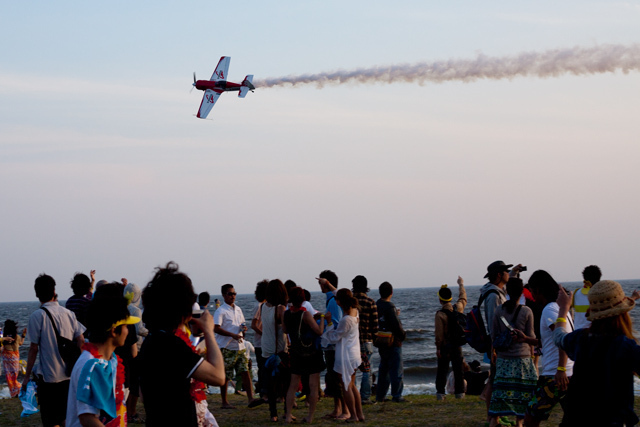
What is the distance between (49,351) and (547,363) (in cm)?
469

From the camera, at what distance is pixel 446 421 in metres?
9.12

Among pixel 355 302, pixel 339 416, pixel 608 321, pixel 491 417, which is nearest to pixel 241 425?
pixel 339 416

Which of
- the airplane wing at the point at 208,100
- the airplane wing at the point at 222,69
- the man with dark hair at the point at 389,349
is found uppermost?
the airplane wing at the point at 222,69

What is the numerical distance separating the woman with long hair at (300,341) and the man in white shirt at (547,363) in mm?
3386

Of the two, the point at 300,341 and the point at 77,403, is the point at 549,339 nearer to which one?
the point at 300,341

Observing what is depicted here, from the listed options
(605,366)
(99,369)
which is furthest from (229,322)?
(605,366)

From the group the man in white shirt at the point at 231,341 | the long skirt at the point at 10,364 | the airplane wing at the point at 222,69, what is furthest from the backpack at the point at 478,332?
the airplane wing at the point at 222,69

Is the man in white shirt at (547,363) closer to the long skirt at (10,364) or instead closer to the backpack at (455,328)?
the backpack at (455,328)

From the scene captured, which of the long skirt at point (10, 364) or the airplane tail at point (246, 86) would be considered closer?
the long skirt at point (10, 364)

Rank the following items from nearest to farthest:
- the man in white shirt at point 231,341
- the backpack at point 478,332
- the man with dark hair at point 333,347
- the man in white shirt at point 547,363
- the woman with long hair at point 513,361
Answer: the man in white shirt at point 547,363, the woman with long hair at point 513,361, the backpack at point 478,332, the man with dark hair at point 333,347, the man in white shirt at point 231,341

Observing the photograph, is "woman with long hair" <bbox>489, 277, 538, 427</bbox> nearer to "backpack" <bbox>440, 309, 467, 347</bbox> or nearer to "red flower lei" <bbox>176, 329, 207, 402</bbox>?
"backpack" <bbox>440, 309, 467, 347</bbox>

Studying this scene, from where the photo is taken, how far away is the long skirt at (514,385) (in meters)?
7.41

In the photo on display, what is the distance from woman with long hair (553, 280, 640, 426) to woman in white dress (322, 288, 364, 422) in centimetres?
500

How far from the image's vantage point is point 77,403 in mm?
3818
